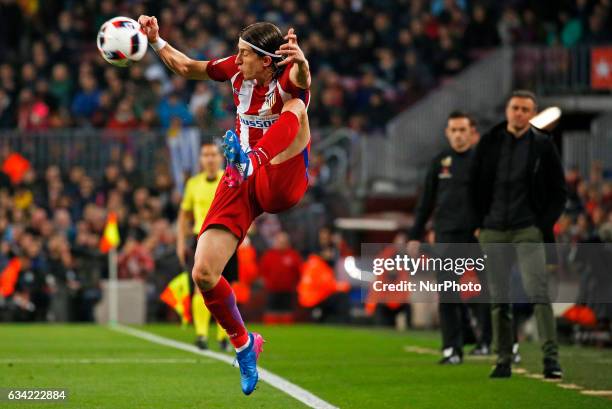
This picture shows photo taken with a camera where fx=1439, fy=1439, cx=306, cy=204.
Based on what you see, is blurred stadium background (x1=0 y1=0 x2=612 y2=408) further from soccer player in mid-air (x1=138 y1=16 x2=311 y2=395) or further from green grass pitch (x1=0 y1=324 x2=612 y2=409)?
soccer player in mid-air (x1=138 y1=16 x2=311 y2=395)

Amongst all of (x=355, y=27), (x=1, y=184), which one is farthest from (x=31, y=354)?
(x=355, y=27)

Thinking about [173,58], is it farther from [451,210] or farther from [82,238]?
[82,238]

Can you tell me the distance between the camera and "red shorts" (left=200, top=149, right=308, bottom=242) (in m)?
8.61

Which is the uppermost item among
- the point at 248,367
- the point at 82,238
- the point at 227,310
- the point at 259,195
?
the point at 259,195

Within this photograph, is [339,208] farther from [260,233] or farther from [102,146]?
[102,146]

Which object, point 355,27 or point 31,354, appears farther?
point 355,27

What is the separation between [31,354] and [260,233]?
1188cm

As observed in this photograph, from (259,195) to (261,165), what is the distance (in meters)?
0.29

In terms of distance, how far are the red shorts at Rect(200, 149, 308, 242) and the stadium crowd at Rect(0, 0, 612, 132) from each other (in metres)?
16.9

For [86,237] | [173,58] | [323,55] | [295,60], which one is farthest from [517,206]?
[323,55]

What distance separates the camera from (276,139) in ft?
27.6

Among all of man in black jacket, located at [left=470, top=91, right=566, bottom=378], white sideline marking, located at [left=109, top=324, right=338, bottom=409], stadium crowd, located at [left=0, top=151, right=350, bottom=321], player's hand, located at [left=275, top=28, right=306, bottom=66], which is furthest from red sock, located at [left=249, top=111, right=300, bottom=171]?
stadium crowd, located at [left=0, top=151, right=350, bottom=321]

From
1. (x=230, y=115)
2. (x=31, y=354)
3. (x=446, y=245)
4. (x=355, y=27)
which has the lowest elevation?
(x=31, y=354)

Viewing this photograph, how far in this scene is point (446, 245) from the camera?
12.9 metres
